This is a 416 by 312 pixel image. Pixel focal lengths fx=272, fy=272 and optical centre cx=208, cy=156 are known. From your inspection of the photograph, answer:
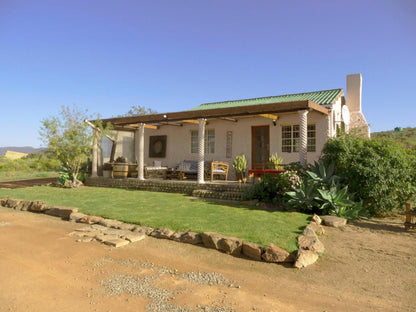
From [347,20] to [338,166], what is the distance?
7.43 meters

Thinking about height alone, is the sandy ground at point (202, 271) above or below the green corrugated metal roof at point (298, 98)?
below

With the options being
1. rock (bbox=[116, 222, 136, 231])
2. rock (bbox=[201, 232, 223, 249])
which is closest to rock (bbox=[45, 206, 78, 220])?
rock (bbox=[116, 222, 136, 231])

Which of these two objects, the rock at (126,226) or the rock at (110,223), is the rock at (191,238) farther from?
the rock at (110,223)

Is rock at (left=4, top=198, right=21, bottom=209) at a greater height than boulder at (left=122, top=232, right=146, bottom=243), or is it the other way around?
rock at (left=4, top=198, right=21, bottom=209)

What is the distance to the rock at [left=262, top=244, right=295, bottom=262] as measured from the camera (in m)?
4.23

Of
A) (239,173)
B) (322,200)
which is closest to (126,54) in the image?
(239,173)

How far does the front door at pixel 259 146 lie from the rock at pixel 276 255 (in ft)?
25.2

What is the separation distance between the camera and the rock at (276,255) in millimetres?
4230

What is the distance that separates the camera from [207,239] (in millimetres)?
4914

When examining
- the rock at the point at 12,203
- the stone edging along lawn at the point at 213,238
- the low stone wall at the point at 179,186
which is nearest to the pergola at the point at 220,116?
the low stone wall at the point at 179,186

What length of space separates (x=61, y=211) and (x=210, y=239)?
478 cm

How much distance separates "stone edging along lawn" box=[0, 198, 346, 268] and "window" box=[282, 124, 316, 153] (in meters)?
5.07

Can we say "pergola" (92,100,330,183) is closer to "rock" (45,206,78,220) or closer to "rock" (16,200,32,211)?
"rock" (16,200,32,211)

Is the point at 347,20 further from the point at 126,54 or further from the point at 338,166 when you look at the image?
the point at 126,54
